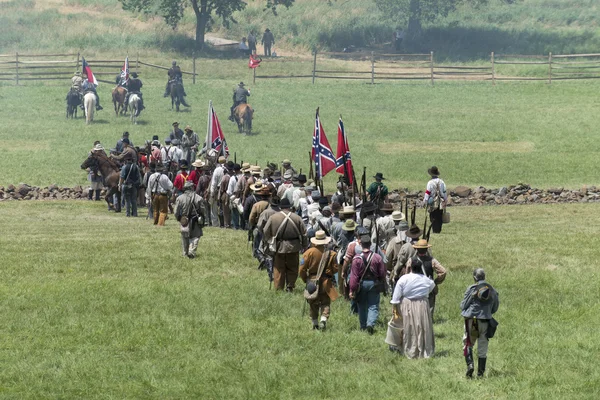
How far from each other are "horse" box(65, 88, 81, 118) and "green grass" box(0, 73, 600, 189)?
0.55 m

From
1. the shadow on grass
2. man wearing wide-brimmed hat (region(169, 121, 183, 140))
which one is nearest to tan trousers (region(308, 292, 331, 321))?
man wearing wide-brimmed hat (region(169, 121, 183, 140))

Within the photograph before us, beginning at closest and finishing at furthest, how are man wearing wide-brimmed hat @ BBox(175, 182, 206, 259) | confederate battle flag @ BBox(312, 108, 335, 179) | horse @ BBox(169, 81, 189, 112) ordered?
man wearing wide-brimmed hat @ BBox(175, 182, 206, 259) → confederate battle flag @ BBox(312, 108, 335, 179) → horse @ BBox(169, 81, 189, 112)

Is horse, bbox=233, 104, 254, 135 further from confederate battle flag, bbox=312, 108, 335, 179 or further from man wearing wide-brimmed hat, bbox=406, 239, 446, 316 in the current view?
man wearing wide-brimmed hat, bbox=406, 239, 446, 316

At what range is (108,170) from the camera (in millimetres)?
33719

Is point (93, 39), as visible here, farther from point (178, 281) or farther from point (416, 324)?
point (416, 324)

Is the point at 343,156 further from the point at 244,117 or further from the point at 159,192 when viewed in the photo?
the point at 244,117

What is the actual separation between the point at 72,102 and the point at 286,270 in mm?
33215

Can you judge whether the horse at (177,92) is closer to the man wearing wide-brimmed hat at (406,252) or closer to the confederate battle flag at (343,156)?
the confederate battle flag at (343,156)

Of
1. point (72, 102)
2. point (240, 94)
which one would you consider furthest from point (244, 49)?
point (240, 94)

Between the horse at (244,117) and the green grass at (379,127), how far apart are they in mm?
563

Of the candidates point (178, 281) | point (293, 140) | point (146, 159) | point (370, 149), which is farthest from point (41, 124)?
point (178, 281)

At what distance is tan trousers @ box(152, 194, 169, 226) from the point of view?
3000 cm

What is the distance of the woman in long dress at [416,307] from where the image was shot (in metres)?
16.7

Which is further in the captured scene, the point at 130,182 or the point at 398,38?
the point at 398,38
